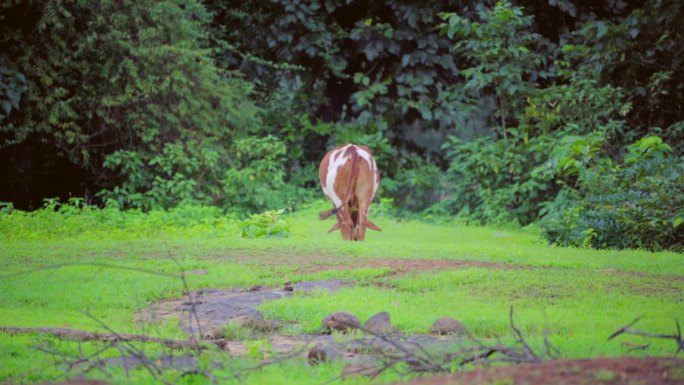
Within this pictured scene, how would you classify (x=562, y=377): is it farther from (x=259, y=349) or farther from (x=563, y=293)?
(x=563, y=293)

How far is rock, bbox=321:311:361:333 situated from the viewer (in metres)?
6.32

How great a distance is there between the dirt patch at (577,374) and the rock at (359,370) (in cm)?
33

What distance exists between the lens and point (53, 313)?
23.9ft

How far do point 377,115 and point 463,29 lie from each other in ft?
12.1

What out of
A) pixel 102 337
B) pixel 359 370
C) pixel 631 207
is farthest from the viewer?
pixel 631 207

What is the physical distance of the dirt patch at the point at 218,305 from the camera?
6.97 m

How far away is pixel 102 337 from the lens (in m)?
6.00

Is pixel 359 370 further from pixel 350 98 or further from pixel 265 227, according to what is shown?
pixel 350 98

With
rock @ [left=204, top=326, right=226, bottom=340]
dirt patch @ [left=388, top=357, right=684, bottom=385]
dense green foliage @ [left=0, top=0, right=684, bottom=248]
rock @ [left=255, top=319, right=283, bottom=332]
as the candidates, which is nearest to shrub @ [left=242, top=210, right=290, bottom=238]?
dense green foliage @ [left=0, top=0, right=684, bottom=248]

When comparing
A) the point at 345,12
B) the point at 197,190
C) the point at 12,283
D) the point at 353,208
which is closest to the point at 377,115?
the point at 345,12

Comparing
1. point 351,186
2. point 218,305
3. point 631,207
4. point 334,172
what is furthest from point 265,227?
point 218,305

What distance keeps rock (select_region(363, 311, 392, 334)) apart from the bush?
619cm

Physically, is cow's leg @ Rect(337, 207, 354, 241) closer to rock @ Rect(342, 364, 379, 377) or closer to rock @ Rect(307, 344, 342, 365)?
rock @ Rect(307, 344, 342, 365)

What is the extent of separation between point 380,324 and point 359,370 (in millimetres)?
1358
